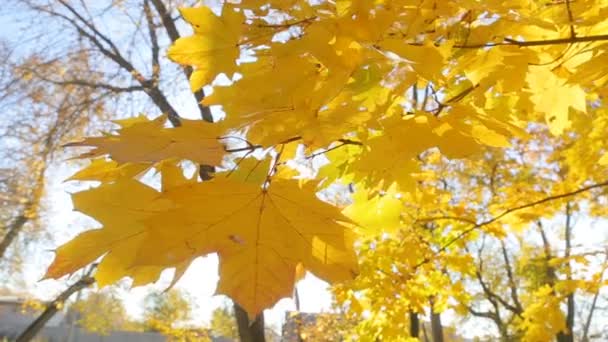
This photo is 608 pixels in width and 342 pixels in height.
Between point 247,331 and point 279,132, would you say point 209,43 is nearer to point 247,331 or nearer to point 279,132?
point 279,132

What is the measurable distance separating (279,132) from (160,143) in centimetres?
16

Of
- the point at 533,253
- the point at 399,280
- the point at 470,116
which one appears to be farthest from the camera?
the point at 533,253

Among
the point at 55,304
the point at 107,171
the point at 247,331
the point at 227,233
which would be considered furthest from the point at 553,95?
the point at 55,304

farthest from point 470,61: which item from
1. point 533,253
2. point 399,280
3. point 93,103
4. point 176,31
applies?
point 533,253

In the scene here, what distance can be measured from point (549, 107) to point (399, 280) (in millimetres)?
2024

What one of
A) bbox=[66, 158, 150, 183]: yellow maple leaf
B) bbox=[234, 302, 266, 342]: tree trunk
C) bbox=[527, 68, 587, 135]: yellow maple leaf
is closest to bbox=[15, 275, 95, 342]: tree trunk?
bbox=[234, 302, 266, 342]: tree trunk

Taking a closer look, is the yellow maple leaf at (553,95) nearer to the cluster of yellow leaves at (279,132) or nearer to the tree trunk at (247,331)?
the cluster of yellow leaves at (279,132)

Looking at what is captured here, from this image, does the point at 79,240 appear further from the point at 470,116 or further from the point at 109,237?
the point at 470,116

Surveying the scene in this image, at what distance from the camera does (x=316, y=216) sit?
0.64 metres

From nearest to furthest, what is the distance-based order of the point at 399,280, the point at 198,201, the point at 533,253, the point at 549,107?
the point at 198,201
the point at 549,107
the point at 399,280
the point at 533,253

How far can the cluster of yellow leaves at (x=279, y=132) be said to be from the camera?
59 cm

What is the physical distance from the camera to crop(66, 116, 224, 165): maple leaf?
1.82 feet

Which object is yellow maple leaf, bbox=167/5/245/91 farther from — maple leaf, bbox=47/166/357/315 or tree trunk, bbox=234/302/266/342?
tree trunk, bbox=234/302/266/342

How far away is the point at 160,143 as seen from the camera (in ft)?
1.95
